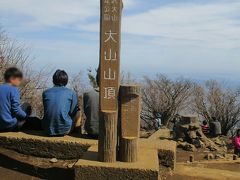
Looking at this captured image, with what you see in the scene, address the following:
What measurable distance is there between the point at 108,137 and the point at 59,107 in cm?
158

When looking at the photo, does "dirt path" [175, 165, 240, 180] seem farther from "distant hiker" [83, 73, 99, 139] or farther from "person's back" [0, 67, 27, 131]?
"person's back" [0, 67, 27, 131]

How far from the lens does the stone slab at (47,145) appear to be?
21.4 feet

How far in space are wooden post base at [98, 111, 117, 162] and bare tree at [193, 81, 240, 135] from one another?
104 ft

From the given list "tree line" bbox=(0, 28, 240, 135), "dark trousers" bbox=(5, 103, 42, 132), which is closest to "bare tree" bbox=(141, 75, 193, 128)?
"tree line" bbox=(0, 28, 240, 135)

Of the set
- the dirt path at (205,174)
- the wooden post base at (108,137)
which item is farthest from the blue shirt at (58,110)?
the dirt path at (205,174)

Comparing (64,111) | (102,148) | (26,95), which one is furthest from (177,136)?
(102,148)

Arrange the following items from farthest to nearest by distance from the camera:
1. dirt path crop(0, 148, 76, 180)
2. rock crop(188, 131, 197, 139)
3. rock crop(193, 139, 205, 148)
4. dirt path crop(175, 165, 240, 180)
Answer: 1. rock crop(188, 131, 197, 139)
2. rock crop(193, 139, 205, 148)
3. dirt path crop(175, 165, 240, 180)
4. dirt path crop(0, 148, 76, 180)

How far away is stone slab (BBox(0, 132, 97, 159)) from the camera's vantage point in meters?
6.54

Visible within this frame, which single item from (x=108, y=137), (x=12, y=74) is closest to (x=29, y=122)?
(x=12, y=74)

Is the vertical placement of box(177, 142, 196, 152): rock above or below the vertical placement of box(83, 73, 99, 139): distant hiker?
below

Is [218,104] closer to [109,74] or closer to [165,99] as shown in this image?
[165,99]

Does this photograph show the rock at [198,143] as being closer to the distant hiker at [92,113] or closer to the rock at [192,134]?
the rock at [192,134]

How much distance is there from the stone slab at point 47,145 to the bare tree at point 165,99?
111 ft

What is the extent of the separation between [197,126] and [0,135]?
1162cm
